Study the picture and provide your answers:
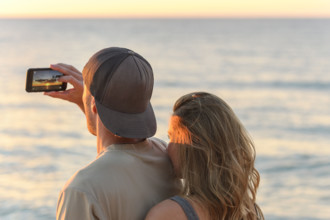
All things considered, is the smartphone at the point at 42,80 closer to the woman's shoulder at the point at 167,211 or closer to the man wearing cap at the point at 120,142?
the man wearing cap at the point at 120,142

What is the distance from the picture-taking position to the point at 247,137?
7.11 ft

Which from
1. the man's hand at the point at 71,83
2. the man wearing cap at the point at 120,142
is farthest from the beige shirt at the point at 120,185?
the man's hand at the point at 71,83

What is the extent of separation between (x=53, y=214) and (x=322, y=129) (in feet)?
27.4

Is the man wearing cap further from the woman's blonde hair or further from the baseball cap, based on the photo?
the woman's blonde hair

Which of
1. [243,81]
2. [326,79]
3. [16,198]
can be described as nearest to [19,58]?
[243,81]

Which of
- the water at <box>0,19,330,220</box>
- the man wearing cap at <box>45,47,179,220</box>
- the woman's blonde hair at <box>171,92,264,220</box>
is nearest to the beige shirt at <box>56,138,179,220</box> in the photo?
the man wearing cap at <box>45,47,179,220</box>

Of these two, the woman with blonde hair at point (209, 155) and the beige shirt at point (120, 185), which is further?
the woman with blonde hair at point (209, 155)

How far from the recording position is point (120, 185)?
5.99ft

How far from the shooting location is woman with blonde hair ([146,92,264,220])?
2033 mm

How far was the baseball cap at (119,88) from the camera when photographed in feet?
6.28

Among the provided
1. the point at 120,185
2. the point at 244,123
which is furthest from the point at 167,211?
the point at 244,123

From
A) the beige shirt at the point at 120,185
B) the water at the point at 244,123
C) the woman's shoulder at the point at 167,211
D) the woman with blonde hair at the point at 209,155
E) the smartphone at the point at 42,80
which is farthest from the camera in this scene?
the water at the point at 244,123

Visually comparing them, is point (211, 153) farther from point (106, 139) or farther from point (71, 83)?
point (71, 83)

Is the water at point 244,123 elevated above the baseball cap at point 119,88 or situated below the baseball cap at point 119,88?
below
